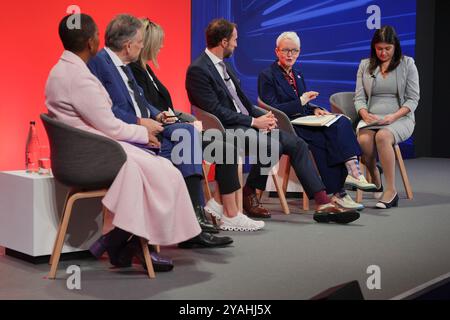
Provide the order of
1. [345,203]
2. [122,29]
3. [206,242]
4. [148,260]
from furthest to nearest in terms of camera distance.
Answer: [345,203] → [206,242] → [122,29] → [148,260]

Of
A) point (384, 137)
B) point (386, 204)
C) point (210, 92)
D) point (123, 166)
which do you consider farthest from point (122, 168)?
point (384, 137)

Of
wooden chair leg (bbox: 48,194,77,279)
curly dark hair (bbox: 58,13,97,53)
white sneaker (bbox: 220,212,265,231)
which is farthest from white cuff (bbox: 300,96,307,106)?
wooden chair leg (bbox: 48,194,77,279)

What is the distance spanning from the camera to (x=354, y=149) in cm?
541

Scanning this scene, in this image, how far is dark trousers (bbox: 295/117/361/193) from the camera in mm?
5387

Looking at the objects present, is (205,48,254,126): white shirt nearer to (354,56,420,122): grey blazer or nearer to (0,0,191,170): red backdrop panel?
(0,0,191,170): red backdrop panel

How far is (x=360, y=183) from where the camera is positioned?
5.32 m

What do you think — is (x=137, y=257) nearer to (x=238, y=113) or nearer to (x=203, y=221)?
(x=203, y=221)

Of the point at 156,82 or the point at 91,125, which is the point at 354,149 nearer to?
the point at 156,82

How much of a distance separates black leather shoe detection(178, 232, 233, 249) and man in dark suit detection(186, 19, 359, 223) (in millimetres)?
914

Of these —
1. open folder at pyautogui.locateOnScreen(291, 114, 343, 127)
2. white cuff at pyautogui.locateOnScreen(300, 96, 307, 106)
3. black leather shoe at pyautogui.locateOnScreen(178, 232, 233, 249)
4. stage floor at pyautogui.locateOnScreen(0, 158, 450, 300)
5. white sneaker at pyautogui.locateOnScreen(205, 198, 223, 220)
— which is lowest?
stage floor at pyautogui.locateOnScreen(0, 158, 450, 300)

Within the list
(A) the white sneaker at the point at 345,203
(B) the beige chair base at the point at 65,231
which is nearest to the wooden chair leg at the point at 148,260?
(B) the beige chair base at the point at 65,231

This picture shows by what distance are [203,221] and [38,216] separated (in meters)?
1.00

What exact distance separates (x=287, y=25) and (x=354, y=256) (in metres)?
4.43

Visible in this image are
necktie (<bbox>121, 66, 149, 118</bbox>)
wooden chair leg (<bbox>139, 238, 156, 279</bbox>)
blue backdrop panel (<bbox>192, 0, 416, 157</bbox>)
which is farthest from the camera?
blue backdrop panel (<bbox>192, 0, 416, 157</bbox>)
